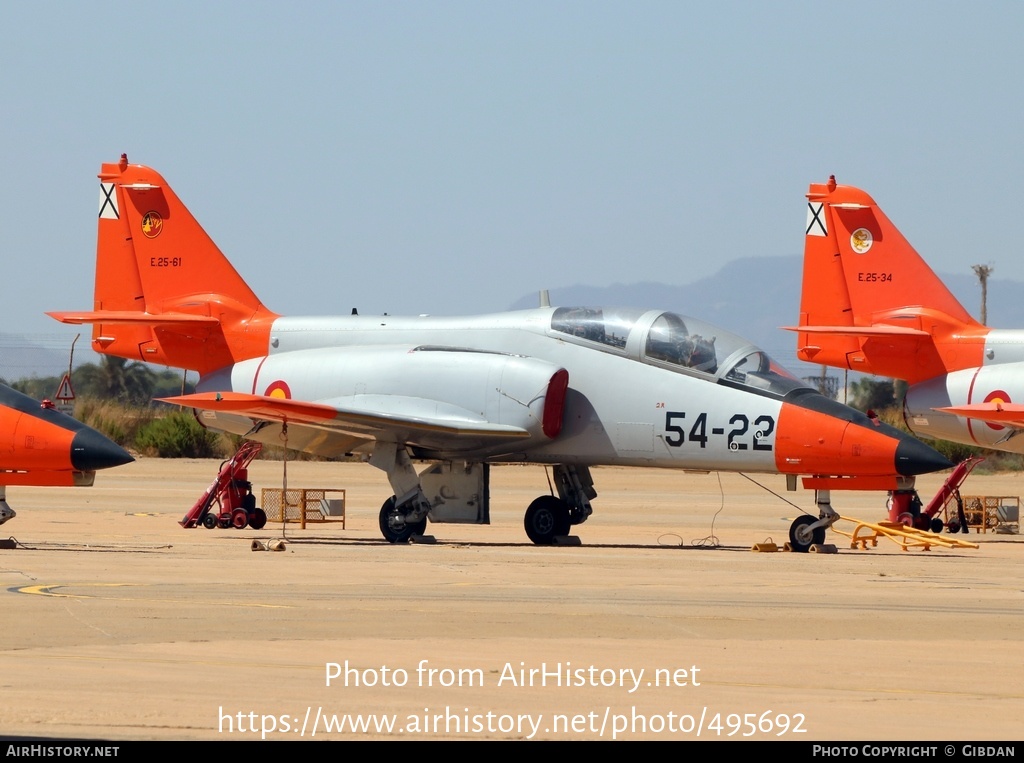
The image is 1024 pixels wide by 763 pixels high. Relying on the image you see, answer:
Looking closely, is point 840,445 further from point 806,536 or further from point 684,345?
point 684,345

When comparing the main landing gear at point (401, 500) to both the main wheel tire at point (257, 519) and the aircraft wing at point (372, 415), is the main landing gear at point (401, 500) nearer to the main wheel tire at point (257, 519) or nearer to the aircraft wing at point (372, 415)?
the aircraft wing at point (372, 415)

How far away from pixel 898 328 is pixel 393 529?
11.9 metres

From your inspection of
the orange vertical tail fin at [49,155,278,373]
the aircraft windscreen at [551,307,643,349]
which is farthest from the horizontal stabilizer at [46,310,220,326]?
the aircraft windscreen at [551,307,643,349]

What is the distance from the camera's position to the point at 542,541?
20469 mm

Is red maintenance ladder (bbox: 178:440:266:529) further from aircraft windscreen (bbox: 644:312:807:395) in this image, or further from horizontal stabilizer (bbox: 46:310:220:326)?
aircraft windscreen (bbox: 644:312:807:395)

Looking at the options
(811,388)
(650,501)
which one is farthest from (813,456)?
(650,501)

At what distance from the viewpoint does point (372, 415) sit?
19.4 meters

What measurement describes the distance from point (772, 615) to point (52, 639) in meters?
5.28

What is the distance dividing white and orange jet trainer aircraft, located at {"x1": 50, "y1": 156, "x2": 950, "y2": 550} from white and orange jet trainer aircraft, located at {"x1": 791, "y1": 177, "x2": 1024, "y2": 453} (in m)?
6.88

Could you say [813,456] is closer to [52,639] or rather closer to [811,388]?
[811,388]

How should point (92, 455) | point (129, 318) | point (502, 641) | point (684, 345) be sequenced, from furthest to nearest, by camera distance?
point (129, 318), point (684, 345), point (92, 455), point (502, 641)

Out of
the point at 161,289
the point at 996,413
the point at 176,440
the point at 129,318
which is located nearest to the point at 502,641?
the point at 129,318

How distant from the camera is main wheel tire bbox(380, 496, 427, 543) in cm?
1988

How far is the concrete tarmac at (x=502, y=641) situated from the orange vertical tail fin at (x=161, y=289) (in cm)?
403
